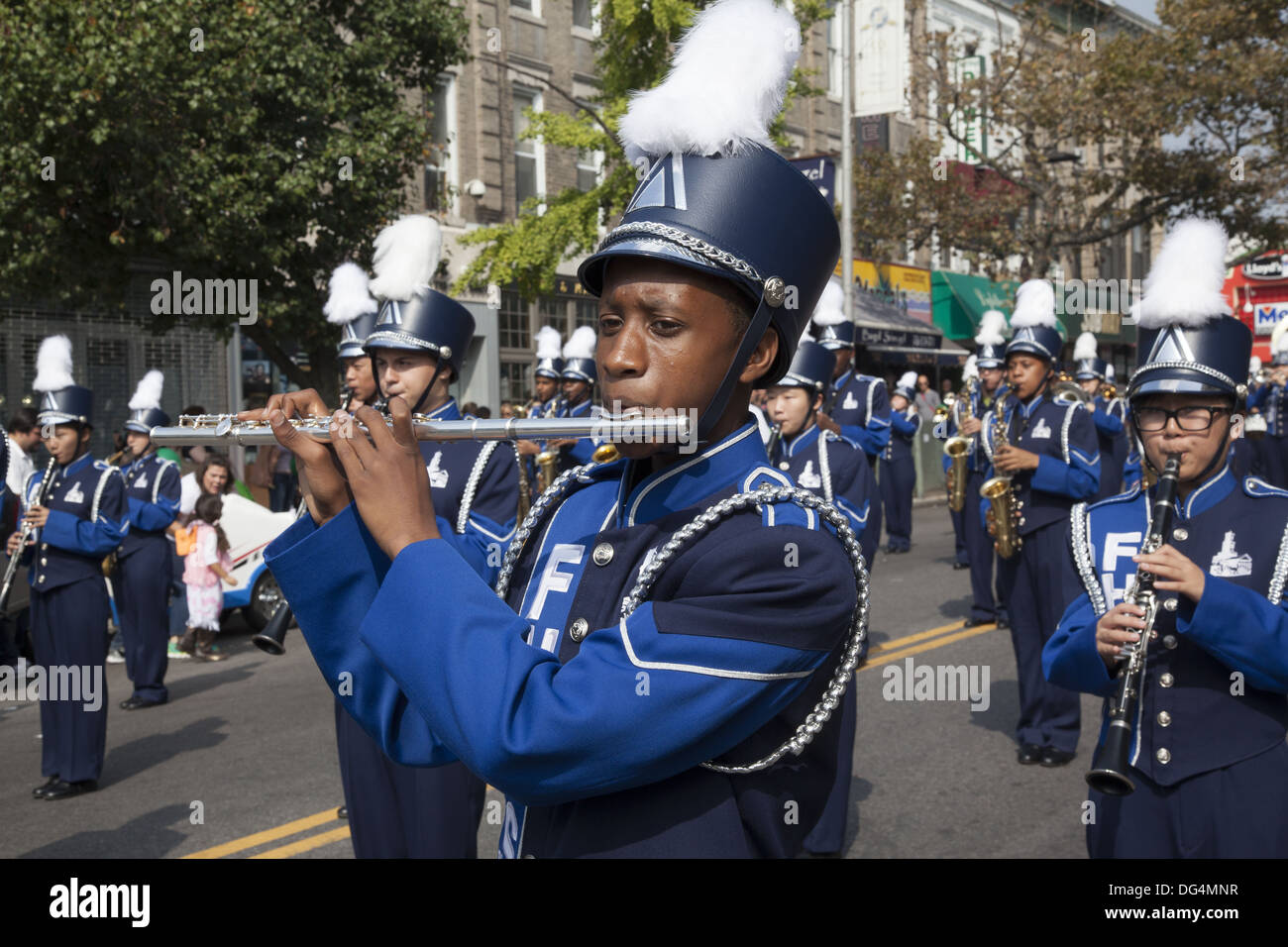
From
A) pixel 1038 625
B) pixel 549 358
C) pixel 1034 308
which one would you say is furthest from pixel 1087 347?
pixel 1038 625

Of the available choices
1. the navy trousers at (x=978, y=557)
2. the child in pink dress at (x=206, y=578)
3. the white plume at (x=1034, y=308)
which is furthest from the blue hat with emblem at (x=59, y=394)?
the navy trousers at (x=978, y=557)

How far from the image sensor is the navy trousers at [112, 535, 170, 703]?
30.1 ft

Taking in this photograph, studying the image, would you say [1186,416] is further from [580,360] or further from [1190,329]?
[580,360]

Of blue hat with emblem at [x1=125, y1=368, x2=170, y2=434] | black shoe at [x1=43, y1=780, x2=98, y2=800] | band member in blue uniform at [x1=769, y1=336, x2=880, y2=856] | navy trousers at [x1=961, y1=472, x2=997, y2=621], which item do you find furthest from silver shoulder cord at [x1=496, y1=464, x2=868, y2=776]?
blue hat with emblem at [x1=125, y1=368, x2=170, y2=434]

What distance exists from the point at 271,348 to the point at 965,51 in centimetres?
2260

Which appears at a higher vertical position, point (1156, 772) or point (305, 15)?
point (305, 15)

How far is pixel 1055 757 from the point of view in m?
7.07

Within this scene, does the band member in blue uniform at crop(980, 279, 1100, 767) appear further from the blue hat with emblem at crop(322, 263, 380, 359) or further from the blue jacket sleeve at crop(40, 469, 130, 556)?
the blue jacket sleeve at crop(40, 469, 130, 556)

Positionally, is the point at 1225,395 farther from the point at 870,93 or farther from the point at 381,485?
the point at 870,93

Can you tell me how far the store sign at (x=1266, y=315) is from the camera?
81.4ft

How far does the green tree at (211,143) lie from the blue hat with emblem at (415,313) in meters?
8.59

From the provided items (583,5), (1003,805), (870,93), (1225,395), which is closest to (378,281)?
(1225,395)

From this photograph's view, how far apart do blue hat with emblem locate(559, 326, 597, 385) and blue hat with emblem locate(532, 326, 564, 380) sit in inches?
19.0

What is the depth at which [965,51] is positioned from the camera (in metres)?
32.0
